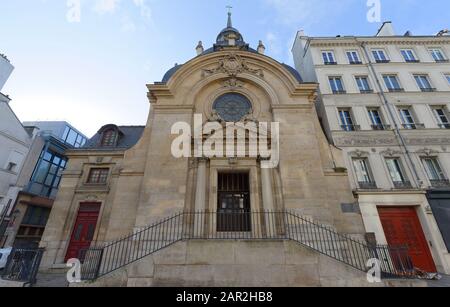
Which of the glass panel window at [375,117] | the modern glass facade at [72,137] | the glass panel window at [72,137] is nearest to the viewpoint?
the glass panel window at [375,117]

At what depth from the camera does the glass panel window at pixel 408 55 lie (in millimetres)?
16453

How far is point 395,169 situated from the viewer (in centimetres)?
1266

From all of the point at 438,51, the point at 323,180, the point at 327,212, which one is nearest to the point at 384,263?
the point at 327,212

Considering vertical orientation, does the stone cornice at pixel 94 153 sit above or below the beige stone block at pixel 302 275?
above

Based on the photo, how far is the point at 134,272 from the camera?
687 centimetres

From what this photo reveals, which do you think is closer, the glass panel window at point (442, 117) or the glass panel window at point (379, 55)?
Result: the glass panel window at point (442, 117)

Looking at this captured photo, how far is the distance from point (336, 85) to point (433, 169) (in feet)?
26.2

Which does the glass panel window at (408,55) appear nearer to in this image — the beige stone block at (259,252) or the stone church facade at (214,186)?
the stone church facade at (214,186)

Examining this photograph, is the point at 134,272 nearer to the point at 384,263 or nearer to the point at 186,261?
the point at 186,261

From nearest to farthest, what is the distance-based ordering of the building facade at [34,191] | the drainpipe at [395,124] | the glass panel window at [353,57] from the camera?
the drainpipe at [395,124], the building facade at [34,191], the glass panel window at [353,57]

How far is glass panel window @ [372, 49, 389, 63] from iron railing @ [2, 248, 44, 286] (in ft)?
77.4

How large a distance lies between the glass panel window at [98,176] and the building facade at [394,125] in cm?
1491

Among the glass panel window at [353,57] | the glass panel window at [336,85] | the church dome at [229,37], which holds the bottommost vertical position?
the glass panel window at [336,85]

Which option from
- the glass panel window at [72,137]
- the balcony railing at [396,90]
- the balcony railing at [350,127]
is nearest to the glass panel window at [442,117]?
the balcony railing at [396,90]
